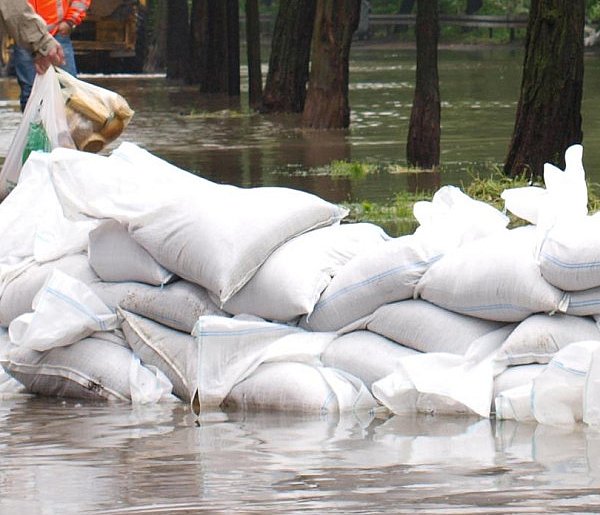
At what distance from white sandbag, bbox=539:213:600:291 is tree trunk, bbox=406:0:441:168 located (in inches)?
267

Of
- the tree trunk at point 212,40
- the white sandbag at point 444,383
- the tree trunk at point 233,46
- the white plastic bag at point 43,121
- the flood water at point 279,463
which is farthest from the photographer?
the tree trunk at point 212,40

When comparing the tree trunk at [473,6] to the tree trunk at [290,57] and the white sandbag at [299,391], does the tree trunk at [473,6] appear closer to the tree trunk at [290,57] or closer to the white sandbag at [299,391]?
the tree trunk at [290,57]

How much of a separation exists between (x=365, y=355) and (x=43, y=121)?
10.7ft

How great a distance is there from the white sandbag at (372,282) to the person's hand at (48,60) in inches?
146

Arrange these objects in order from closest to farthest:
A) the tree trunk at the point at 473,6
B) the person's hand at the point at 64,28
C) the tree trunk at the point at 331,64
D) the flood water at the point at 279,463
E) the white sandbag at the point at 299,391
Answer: the flood water at the point at 279,463
the white sandbag at the point at 299,391
the person's hand at the point at 64,28
the tree trunk at the point at 331,64
the tree trunk at the point at 473,6

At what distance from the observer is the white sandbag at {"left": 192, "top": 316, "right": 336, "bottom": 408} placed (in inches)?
208

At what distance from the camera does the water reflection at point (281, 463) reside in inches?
152

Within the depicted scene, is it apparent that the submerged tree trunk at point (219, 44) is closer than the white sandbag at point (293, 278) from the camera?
No

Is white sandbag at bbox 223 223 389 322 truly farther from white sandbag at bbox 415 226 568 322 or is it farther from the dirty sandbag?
the dirty sandbag

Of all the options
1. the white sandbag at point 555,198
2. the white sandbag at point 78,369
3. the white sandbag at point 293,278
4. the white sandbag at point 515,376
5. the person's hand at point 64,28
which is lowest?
the white sandbag at point 78,369

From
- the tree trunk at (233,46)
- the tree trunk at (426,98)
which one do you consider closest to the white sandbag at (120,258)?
the tree trunk at (426,98)

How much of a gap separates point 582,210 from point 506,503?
5.50 ft

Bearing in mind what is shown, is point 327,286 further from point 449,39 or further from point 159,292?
point 449,39

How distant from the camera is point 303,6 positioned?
17.8 m
